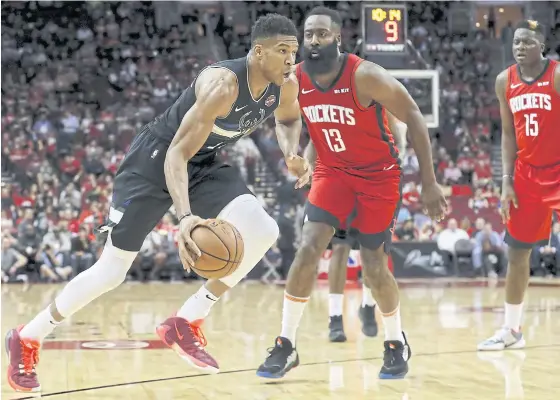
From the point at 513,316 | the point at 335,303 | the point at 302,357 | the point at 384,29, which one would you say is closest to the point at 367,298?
the point at 335,303

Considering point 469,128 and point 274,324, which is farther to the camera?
point 469,128

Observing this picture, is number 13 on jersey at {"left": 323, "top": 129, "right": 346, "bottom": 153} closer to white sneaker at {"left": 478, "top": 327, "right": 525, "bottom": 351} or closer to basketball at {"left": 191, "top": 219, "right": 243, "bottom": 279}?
basketball at {"left": 191, "top": 219, "right": 243, "bottom": 279}

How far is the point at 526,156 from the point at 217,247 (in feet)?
10.4

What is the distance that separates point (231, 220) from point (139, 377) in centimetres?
124

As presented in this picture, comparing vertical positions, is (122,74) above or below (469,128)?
above

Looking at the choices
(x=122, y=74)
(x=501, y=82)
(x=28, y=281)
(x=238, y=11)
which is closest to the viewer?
(x=501, y=82)

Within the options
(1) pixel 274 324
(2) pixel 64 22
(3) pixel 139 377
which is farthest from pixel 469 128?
(3) pixel 139 377

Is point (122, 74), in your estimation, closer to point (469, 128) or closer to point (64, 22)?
point (64, 22)

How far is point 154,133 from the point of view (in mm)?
4973

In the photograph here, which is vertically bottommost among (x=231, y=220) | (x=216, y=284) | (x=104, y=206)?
(x=104, y=206)

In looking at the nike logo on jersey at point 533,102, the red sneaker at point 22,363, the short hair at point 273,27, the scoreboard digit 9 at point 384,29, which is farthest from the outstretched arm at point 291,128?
the scoreboard digit 9 at point 384,29

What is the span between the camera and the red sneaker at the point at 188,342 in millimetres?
4789

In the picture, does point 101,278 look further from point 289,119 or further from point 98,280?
point 289,119

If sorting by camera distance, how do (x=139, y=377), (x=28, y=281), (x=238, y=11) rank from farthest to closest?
(x=238, y=11)
(x=28, y=281)
(x=139, y=377)
